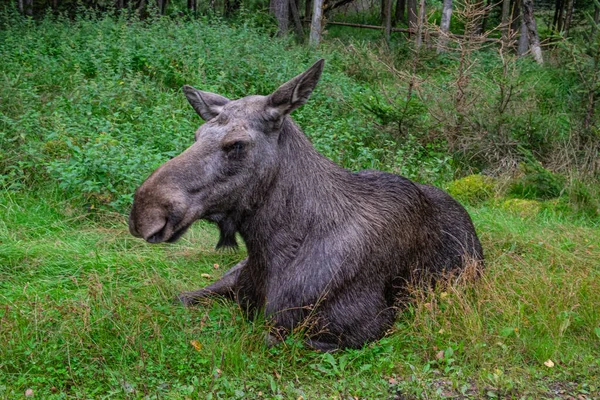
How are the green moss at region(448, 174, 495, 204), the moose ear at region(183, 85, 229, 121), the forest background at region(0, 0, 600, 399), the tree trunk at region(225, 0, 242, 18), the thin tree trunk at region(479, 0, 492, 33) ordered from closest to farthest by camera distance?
the forest background at region(0, 0, 600, 399) < the moose ear at region(183, 85, 229, 121) < the green moss at region(448, 174, 495, 204) < the thin tree trunk at region(479, 0, 492, 33) < the tree trunk at region(225, 0, 242, 18)

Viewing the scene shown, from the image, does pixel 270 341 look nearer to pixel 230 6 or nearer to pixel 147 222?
pixel 147 222

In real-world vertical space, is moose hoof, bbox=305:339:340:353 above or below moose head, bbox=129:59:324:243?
below

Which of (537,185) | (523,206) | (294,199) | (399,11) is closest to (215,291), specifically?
(294,199)

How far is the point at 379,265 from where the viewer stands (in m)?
4.96

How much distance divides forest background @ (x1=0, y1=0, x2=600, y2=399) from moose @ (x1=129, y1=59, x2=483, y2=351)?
0.21 meters

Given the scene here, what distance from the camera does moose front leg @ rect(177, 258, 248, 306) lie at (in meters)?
5.41

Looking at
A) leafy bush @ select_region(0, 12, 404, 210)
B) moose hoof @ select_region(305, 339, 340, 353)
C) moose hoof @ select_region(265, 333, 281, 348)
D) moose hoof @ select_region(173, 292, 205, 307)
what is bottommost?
moose hoof @ select_region(173, 292, 205, 307)

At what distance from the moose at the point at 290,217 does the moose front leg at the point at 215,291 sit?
214 millimetres

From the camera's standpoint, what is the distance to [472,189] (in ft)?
27.9

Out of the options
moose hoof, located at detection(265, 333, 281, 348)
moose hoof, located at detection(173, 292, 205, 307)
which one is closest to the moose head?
moose hoof, located at detection(265, 333, 281, 348)

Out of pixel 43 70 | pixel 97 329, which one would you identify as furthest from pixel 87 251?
pixel 43 70

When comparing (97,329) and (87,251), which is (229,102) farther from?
(87,251)

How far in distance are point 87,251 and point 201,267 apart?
98 centimetres

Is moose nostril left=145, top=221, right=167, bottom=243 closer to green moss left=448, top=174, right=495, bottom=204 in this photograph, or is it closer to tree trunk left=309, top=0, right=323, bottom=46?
green moss left=448, top=174, right=495, bottom=204
